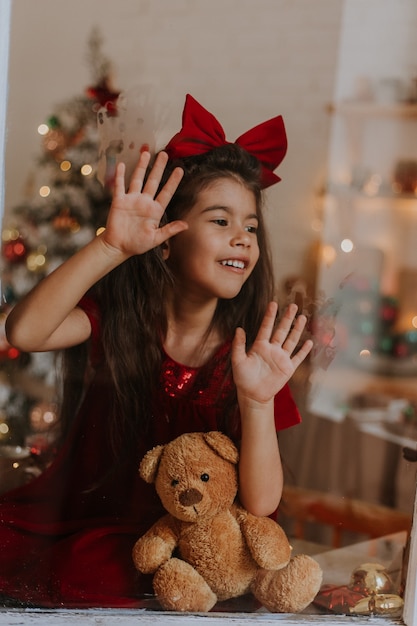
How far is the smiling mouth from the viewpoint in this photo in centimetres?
78

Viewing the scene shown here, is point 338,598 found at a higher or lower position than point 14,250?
lower

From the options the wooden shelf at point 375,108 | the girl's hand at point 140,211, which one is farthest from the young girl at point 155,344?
the wooden shelf at point 375,108

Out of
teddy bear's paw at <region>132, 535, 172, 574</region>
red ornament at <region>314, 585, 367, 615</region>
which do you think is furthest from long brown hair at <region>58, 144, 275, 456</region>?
red ornament at <region>314, 585, 367, 615</region>

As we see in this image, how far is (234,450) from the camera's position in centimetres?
77

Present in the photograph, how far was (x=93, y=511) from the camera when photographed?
2.70 ft

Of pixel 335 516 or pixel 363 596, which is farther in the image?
pixel 335 516

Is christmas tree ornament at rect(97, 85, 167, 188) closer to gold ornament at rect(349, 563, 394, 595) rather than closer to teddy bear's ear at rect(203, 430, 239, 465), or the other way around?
teddy bear's ear at rect(203, 430, 239, 465)

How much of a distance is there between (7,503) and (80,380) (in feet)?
0.55

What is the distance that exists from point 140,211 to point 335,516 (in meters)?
0.57

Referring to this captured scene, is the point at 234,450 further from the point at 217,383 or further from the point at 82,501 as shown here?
the point at 82,501

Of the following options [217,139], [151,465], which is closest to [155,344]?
[151,465]

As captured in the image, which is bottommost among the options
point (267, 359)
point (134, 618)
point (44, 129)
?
point (134, 618)

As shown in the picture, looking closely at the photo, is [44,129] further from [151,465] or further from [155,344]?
[151,465]

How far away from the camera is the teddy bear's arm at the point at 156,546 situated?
→ 2.54 ft
